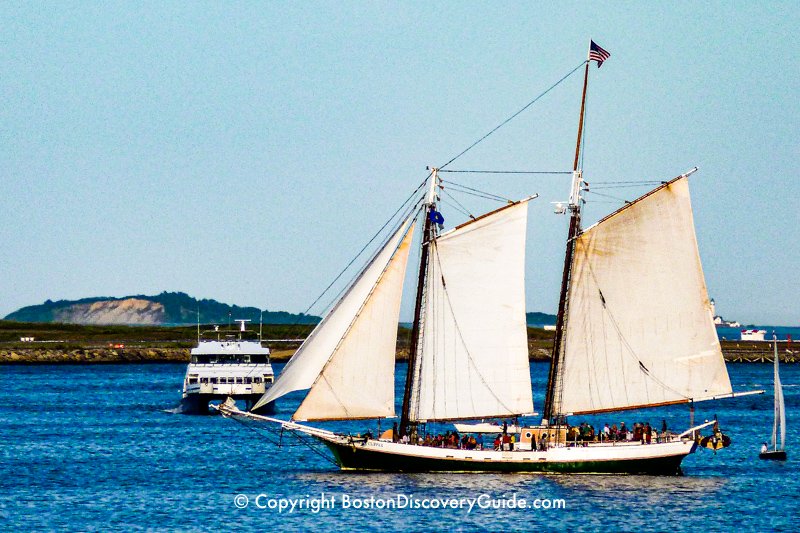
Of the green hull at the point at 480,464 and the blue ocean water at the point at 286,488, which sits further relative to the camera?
the green hull at the point at 480,464

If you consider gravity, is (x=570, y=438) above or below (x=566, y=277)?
below

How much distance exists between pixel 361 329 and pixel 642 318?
1476cm

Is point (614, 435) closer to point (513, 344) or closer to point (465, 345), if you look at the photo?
point (513, 344)

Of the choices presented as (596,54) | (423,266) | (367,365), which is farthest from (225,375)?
(596,54)

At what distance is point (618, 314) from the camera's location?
6912 centimetres

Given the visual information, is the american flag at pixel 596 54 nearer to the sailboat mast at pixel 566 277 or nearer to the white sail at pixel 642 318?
the sailboat mast at pixel 566 277

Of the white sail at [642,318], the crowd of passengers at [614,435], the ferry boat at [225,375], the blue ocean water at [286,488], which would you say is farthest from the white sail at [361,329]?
the ferry boat at [225,375]

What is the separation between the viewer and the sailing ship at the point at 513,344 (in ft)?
212

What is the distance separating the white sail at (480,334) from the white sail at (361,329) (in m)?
3.13

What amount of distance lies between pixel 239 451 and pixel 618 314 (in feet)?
82.0

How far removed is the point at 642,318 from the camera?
68.9 m

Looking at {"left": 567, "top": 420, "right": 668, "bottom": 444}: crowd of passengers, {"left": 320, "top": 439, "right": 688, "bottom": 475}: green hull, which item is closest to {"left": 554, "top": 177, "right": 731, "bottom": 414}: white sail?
{"left": 567, "top": 420, "right": 668, "bottom": 444}: crowd of passengers

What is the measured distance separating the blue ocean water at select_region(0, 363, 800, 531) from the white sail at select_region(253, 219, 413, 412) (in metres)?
4.94

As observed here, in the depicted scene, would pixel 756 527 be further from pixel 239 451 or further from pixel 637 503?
pixel 239 451
